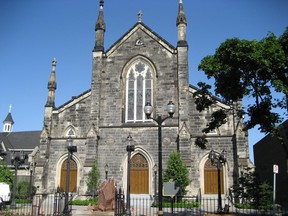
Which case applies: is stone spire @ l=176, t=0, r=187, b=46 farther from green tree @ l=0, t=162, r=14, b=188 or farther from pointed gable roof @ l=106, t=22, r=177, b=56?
green tree @ l=0, t=162, r=14, b=188

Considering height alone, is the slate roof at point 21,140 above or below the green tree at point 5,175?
above

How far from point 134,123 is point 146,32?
28.8ft

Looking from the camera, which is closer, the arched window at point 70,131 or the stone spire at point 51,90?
the arched window at point 70,131

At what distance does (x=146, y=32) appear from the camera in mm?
30281

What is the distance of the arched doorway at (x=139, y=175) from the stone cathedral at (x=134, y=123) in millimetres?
80

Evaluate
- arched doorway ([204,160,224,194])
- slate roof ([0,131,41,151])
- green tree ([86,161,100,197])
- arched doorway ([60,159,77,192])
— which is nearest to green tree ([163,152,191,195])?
arched doorway ([204,160,224,194])

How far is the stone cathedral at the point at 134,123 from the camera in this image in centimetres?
2608

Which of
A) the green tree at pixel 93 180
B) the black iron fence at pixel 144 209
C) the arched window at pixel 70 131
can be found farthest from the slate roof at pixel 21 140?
the green tree at pixel 93 180

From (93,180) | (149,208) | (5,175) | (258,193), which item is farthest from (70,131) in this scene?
(258,193)

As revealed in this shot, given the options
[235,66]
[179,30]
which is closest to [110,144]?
[179,30]

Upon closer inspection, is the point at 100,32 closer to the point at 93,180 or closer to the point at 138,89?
the point at 138,89

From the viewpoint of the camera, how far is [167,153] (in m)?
26.4

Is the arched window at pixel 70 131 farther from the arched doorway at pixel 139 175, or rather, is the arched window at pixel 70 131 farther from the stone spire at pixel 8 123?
the stone spire at pixel 8 123

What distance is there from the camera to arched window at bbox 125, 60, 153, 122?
93.7ft
